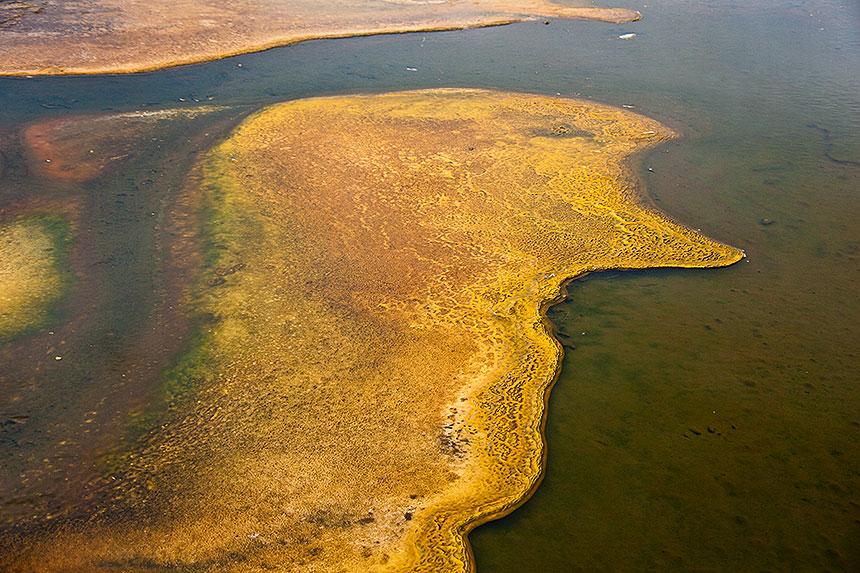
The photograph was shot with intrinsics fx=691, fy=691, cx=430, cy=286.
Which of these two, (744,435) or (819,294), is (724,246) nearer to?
(819,294)

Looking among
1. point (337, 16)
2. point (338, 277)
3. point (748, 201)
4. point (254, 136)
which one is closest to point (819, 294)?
point (748, 201)

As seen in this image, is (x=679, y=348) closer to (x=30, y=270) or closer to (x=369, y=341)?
(x=369, y=341)

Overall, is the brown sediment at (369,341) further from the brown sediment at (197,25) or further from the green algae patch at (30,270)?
the brown sediment at (197,25)

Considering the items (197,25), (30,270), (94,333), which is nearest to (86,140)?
(30,270)

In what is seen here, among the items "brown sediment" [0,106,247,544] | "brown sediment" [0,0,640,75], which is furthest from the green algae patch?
"brown sediment" [0,0,640,75]

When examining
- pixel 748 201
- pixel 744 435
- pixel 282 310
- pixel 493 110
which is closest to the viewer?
pixel 744 435

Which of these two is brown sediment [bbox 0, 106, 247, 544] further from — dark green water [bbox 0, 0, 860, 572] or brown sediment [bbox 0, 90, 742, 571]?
brown sediment [bbox 0, 90, 742, 571]

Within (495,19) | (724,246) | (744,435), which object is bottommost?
(744,435)
